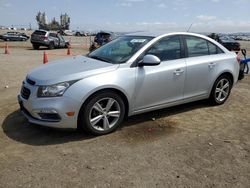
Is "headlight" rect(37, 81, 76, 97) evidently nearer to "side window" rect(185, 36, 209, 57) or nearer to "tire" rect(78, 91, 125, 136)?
"tire" rect(78, 91, 125, 136)

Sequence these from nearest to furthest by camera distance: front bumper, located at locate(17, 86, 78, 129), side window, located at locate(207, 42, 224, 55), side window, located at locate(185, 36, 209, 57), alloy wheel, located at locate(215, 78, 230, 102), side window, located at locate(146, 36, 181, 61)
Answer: front bumper, located at locate(17, 86, 78, 129)
side window, located at locate(146, 36, 181, 61)
side window, located at locate(185, 36, 209, 57)
side window, located at locate(207, 42, 224, 55)
alloy wheel, located at locate(215, 78, 230, 102)

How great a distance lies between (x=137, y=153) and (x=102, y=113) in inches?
36.0

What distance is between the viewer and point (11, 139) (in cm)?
461

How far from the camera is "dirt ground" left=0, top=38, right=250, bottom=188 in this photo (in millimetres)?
3539

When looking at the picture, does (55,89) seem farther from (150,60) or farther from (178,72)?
(178,72)

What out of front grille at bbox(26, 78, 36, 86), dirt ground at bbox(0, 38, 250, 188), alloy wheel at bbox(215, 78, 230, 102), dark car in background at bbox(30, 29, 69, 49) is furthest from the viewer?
dark car in background at bbox(30, 29, 69, 49)

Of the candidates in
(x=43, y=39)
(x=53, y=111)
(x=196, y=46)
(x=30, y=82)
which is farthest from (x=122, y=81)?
(x=43, y=39)

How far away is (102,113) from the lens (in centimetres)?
477

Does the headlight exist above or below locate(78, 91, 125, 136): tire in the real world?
above

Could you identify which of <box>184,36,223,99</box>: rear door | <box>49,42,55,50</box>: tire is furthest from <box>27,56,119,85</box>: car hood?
<box>49,42,55,50</box>: tire

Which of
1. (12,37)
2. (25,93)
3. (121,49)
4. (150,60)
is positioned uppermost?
→ (121,49)

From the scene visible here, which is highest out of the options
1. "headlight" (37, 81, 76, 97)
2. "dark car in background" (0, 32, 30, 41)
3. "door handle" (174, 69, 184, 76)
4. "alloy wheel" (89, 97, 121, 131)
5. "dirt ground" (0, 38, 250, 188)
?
"door handle" (174, 69, 184, 76)

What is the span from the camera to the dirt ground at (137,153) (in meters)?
3.54

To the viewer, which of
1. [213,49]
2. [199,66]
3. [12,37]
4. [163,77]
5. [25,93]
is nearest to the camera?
[25,93]
